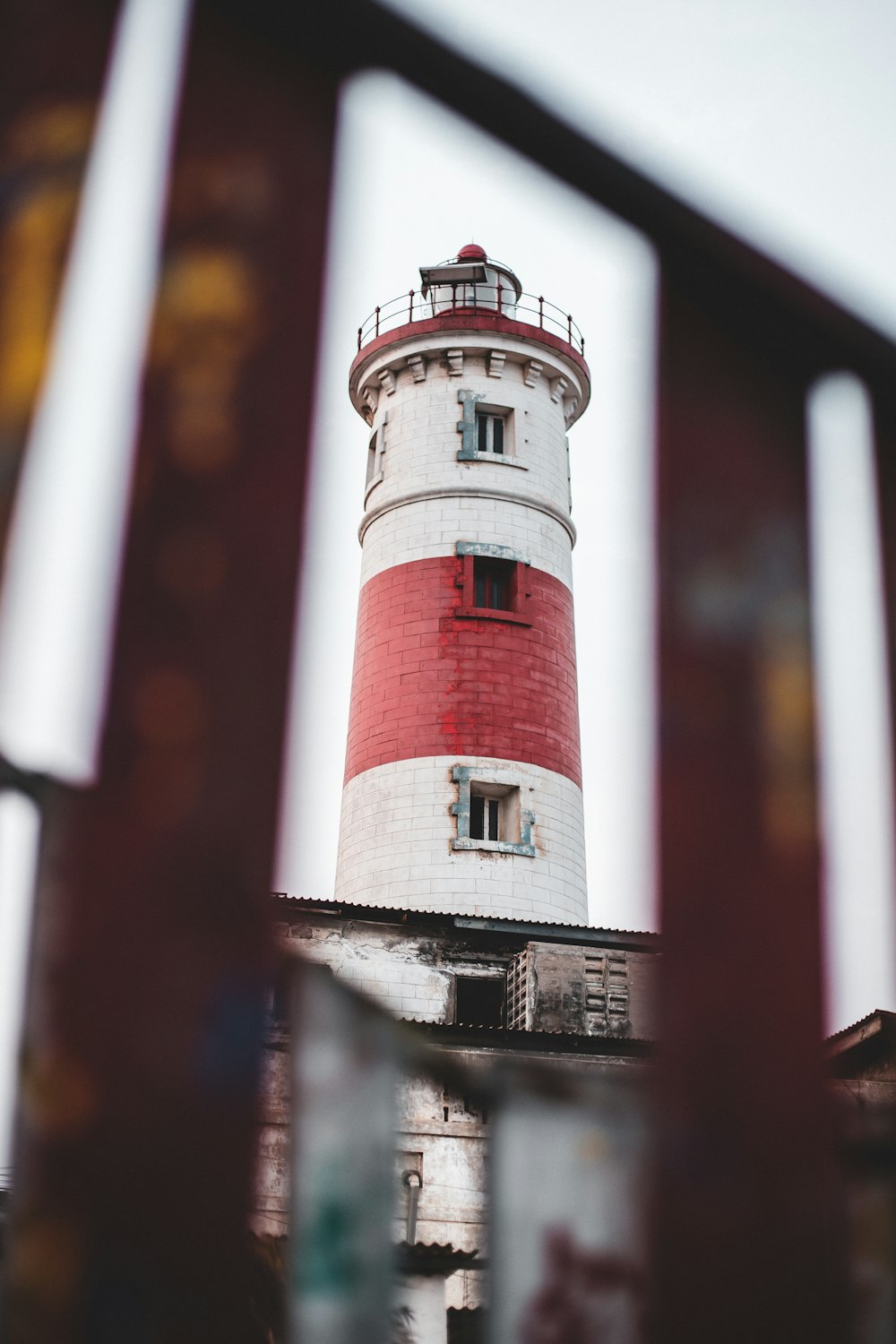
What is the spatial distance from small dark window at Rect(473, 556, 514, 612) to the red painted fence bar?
1855cm

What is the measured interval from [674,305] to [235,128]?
491mm

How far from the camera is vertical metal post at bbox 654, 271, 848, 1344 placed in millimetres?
1158

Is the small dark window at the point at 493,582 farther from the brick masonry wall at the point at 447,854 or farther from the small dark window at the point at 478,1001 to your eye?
the small dark window at the point at 478,1001

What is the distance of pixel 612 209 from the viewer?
1.29m

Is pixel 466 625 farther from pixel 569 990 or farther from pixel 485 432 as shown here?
pixel 569 990

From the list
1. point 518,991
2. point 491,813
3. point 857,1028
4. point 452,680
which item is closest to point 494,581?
point 452,680

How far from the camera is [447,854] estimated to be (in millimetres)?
18172

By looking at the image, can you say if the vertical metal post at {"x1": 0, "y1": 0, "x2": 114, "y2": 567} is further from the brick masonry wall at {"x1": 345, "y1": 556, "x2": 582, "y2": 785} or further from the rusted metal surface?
the brick masonry wall at {"x1": 345, "y1": 556, "x2": 582, "y2": 785}

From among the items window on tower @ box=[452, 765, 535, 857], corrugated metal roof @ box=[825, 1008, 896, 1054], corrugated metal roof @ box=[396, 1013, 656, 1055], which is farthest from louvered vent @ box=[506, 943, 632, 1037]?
corrugated metal roof @ box=[825, 1008, 896, 1054]

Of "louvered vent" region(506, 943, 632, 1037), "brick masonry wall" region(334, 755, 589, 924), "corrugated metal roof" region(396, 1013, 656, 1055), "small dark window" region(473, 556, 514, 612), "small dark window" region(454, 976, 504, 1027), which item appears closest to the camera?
"corrugated metal roof" region(396, 1013, 656, 1055)

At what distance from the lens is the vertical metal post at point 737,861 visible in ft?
3.80

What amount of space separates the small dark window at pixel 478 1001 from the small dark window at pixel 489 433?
8.18 m

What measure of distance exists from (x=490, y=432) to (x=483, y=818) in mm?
6301

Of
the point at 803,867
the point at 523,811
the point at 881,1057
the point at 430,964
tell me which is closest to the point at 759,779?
the point at 803,867
